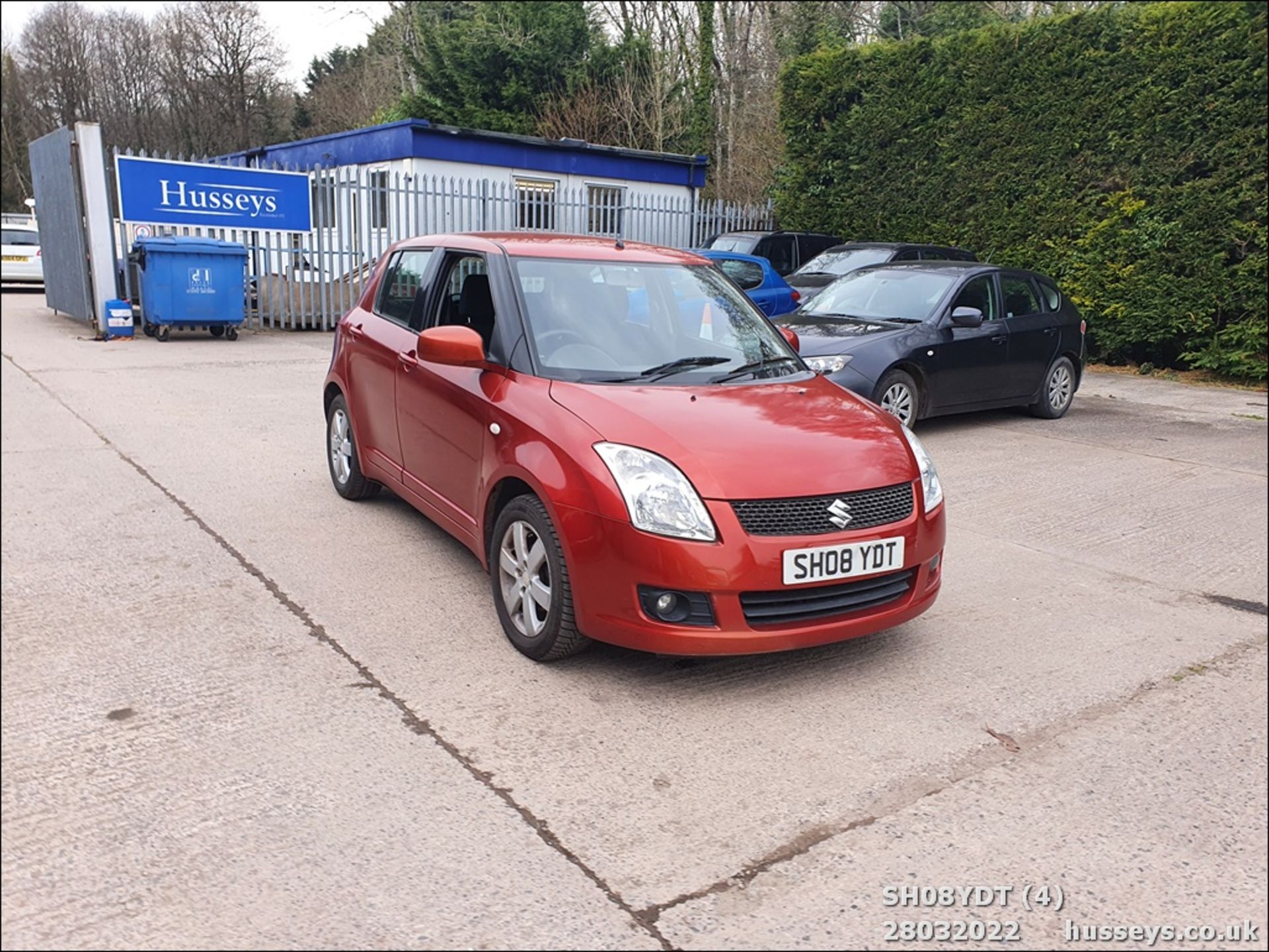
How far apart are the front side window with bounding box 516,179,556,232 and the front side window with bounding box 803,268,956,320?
904 cm

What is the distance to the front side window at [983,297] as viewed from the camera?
9125mm

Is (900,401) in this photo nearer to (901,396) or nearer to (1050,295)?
(901,396)

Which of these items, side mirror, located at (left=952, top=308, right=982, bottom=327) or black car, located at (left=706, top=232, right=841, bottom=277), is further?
black car, located at (left=706, top=232, right=841, bottom=277)

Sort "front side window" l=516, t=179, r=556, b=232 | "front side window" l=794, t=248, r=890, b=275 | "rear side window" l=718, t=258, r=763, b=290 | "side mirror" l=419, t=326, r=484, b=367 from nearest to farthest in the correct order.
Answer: "side mirror" l=419, t=326, r=484, b=367
"front side window" l=794, t=248, r=890, b=275
"rear side window" l=718, t=258, r=763, b=290
"front side window" l=516, t=179, r=556, b=232

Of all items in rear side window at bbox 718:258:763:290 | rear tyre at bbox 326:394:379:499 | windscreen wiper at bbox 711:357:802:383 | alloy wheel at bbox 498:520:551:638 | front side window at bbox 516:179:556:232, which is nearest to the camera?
alloy wheel at bbox 498:520:551:638

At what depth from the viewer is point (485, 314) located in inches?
187

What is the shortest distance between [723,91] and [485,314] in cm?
2498

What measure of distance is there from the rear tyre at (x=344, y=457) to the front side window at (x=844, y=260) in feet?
26.5

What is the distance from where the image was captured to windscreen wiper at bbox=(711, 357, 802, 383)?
177 inches

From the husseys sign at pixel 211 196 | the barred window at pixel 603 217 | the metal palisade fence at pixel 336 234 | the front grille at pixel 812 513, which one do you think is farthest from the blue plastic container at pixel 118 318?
the front grille at pixel 812 513

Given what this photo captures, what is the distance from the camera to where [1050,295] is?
10.1 metres

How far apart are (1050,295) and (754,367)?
662 centimetres

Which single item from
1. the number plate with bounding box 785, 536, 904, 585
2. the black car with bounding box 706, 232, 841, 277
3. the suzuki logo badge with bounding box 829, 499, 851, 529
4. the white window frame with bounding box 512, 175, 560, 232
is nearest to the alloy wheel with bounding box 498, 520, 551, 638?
the number plate with bounding box 785, 536, 904, 585

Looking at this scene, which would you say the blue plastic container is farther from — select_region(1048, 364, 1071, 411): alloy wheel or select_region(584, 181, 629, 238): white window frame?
select_region(1048, 364, 1071, 411): alloy wheel
